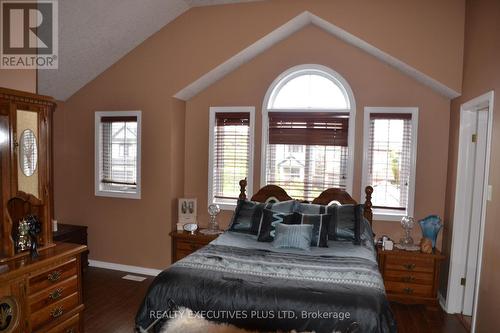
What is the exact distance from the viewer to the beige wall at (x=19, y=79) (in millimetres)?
2488

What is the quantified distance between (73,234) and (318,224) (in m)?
3.22

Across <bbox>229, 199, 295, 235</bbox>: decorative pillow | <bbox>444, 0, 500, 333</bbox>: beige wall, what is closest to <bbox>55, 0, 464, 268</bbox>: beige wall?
<bbox>444, 0, 500, 333</bbox>: beige wall

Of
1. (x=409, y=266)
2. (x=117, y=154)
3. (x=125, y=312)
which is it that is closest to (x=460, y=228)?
(x=409, y=266)

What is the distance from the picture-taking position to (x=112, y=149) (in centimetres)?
480

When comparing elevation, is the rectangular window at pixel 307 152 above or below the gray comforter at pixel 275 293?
above

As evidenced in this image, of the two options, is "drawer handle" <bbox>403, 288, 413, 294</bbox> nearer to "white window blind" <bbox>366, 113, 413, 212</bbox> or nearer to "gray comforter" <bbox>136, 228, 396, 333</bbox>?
"white window blind" <bbox>366, 113, 413, 212</bbox>

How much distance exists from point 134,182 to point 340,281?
3230 millimetres

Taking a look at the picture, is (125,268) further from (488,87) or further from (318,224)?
(488,87)

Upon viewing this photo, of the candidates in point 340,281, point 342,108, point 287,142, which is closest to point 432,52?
point 342,108

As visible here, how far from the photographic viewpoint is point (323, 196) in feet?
13.4

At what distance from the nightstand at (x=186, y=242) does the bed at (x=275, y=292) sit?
44.8 inches

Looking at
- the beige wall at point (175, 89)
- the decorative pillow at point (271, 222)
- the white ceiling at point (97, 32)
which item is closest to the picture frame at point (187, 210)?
the beige wall at point (175, 89)

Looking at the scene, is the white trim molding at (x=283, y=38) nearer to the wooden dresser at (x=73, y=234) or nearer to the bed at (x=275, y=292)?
the bed at (x=275, y=292)

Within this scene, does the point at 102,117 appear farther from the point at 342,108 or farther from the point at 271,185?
the point at 342,108
